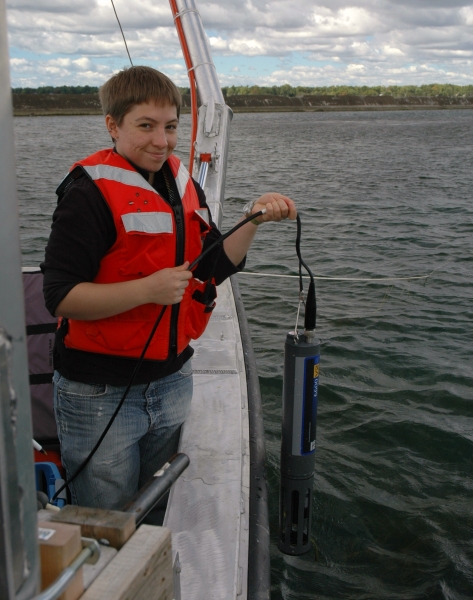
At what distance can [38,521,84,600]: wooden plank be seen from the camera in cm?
96

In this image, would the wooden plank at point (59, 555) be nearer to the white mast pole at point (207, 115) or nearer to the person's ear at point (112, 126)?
the person's ear at point (112, 126)

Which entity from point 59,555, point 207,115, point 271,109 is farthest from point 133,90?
point 271,109

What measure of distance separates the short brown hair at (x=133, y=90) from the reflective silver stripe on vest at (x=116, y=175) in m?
0.16

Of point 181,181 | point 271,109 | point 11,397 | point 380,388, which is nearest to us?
point 11,397

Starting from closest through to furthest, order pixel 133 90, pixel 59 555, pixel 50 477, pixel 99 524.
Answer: pixel 59 555, pixel 99 524, pixel 133 90, pixel 50 477

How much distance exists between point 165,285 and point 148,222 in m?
0.24

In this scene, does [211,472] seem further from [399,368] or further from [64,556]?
[399,368]

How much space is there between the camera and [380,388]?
5.99 m

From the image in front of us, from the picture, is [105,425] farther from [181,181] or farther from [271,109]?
[271,109]

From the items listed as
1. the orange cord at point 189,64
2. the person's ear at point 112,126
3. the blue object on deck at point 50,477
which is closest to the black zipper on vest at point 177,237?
the person's ear at point 112,126

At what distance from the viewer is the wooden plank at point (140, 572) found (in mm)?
1001

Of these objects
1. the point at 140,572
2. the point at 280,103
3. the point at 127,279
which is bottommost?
the point at 140,572

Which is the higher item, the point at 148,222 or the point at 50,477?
the point at 148,222

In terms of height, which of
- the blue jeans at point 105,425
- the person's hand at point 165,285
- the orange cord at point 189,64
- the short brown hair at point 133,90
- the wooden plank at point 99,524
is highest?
the orange cord at point 189,64
